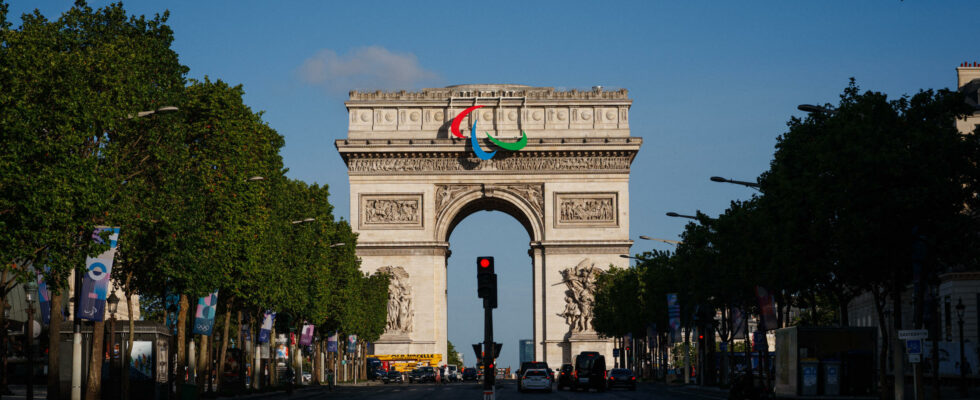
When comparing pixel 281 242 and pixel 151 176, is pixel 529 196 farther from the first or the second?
pixel 151 176

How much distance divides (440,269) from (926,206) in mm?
76493

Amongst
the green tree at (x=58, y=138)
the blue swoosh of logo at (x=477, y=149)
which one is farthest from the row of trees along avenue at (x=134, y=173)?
the blue swoosh of logo at (x=477, y=149)

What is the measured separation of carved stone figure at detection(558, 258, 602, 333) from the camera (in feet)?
372

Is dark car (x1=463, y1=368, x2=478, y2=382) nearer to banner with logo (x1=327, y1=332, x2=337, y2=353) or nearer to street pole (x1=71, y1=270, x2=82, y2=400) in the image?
banner with logo (x1=327, y1=332, x2=337, y2=353)

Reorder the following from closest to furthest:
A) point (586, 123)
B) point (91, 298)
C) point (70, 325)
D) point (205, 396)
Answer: point (91, 298)
point (70, 325)
point (205, 396)
point (586, 123)

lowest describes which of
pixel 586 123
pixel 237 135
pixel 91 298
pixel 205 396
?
pixel 205 396

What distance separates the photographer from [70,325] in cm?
4719

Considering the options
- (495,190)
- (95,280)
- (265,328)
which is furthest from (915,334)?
(495,190)

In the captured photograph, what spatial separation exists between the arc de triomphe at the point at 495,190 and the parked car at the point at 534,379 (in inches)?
1686

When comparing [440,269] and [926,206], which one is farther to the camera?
[440,269]

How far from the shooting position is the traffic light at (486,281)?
27.2 m

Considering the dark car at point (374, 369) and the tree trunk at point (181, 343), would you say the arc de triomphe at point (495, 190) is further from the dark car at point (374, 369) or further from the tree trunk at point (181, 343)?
the tree trunk at point (181, 343)

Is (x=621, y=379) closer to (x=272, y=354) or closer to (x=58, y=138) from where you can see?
(x=272, y=354)

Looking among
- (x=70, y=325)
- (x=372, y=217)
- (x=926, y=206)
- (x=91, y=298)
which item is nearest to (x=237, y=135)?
(x=70, y=325)
